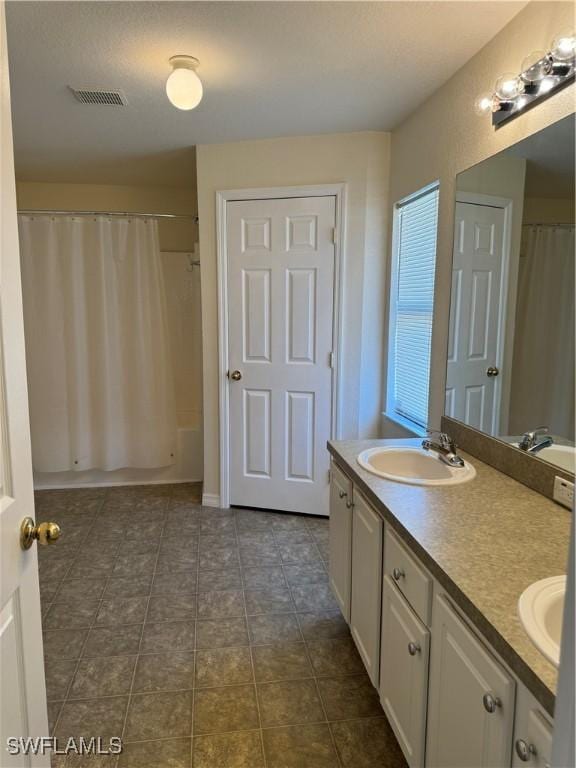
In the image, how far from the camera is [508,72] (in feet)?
5.63

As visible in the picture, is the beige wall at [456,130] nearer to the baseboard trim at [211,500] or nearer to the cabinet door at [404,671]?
the cabinet door at [404,671]

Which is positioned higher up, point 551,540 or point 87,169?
point 87,169

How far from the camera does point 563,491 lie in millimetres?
1405

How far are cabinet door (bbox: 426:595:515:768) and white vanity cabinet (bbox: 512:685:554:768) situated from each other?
0.07ft

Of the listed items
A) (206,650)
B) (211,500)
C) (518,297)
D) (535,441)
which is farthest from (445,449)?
(211,500)

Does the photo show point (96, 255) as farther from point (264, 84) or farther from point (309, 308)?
point (264, 84)

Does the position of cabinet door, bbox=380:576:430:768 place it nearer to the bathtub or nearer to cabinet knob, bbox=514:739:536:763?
cabinet knob, bbox=514:739:536:763

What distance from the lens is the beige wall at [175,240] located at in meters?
3.98

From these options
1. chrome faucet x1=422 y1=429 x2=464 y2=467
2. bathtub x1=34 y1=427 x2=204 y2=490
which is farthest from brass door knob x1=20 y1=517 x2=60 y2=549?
bathtub x1=34 y1=427 x2=204 y2=490

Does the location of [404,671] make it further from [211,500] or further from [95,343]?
[95,343]

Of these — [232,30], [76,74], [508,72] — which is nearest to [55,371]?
[76,74]

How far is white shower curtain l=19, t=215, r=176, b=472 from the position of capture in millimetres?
3559

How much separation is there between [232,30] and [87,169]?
2.18 meters

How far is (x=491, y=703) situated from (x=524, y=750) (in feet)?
0.30
